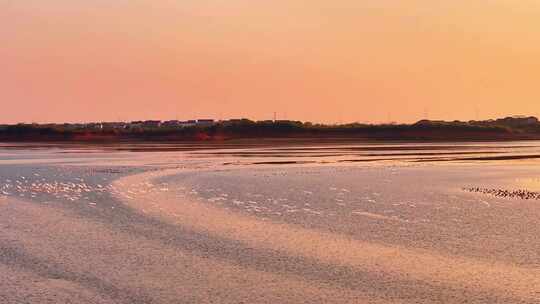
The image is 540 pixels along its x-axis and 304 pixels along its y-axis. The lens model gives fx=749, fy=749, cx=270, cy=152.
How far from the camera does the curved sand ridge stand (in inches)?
325

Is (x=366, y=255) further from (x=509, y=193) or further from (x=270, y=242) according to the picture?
(x=509, y=193)

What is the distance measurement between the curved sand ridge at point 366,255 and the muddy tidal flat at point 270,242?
0.02m

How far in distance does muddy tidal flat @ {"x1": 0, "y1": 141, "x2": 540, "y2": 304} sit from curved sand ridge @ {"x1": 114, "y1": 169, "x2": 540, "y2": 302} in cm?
2

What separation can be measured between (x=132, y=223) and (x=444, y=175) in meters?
14.2

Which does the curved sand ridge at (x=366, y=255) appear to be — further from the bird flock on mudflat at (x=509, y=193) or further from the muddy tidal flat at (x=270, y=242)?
the bird flock on mudflat at (x=509, y=193)

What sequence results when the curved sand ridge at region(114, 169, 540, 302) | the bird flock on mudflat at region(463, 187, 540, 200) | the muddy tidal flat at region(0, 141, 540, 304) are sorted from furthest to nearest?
the bird flock on mudflat at region(463, 187, 540, 200), the curved sand ridge at region(114, 169, 540, 302), the muddy tidal flat at region(0, 141, 540, 304)

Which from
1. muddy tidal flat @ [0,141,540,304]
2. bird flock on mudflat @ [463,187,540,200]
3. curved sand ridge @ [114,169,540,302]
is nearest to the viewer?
muddy tidal flat @ [0,141,540,304]

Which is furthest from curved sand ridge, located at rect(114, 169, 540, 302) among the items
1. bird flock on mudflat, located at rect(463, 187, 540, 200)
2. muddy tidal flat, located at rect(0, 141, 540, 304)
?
bird flock on mudflat, located at rect(463, 187, 540, 200)

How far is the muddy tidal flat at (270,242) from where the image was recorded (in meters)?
7.95

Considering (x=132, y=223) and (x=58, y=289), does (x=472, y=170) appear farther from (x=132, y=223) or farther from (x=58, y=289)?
(x=58, y=289)

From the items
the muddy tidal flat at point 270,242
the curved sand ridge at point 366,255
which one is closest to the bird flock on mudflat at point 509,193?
the muddy tidal flat at point 270,242

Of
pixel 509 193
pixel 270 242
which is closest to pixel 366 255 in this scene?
pixel 270 242

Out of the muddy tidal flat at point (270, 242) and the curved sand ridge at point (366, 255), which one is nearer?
the muddy tidal flat at point (270, 242)

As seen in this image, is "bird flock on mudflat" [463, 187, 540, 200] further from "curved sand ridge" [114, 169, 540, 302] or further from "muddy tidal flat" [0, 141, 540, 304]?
"curved sand ridge" [114, 169, 540, 302]
